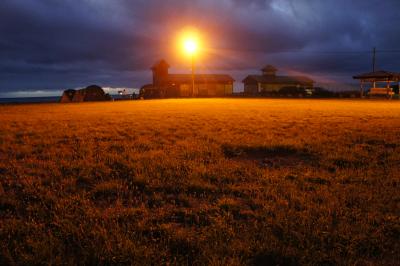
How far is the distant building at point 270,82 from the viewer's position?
79500 millimetres

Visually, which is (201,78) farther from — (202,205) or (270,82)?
(202,205)

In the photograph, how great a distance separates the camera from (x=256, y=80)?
260 feet

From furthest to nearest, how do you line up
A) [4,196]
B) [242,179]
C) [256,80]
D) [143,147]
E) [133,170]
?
1. [256,80]
2. [143,147]
3. [133,170]
4. [242,179]
5. [4,196]

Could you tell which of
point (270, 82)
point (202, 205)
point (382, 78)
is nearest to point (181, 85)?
point (270, 82)

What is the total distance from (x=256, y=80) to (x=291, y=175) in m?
76.7

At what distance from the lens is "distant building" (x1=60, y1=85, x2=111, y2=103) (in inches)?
2165

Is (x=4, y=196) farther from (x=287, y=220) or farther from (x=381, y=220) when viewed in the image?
(x=381, y=220)

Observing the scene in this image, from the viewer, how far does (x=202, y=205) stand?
4.42 m

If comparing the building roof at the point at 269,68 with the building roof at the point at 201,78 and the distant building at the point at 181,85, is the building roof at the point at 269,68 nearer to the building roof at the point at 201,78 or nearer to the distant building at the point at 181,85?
the building roof at the point at 201,78

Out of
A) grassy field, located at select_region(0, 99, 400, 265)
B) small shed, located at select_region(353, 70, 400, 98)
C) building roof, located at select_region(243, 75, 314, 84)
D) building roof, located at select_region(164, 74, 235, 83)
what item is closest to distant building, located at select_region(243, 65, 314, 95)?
building roof, located at select_region(243, 75, 314, 84)

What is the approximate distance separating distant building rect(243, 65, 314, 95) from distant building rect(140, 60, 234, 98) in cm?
610

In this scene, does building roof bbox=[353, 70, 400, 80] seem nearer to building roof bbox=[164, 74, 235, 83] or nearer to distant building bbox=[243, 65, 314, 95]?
distant building bbox=[243, 65, 314, 95]

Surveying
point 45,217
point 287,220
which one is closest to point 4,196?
point 45,217

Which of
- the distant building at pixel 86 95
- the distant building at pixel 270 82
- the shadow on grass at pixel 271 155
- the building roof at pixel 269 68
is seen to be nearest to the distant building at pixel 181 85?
the distant building at pixel 270 82
